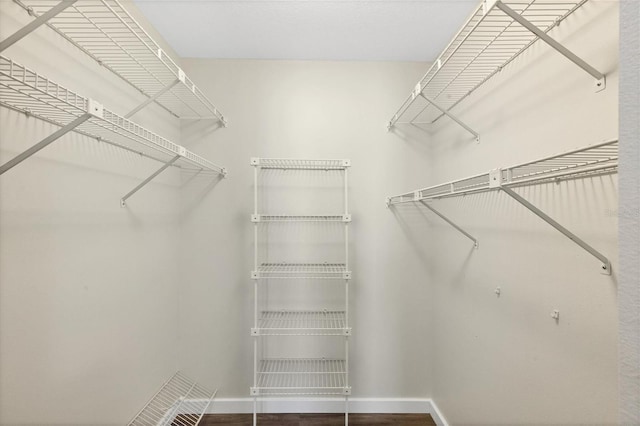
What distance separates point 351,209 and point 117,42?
58.9 inches

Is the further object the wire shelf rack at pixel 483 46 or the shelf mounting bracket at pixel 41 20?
the wire shelf rack at pixel 483 46

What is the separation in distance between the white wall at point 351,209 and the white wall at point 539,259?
1.22 ft

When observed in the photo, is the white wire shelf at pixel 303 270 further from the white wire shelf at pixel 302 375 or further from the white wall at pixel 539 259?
the white wall at pixel 539 259

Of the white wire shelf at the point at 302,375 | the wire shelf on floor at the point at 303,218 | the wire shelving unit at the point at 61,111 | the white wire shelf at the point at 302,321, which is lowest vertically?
the white wire shelf at the point at 302,375

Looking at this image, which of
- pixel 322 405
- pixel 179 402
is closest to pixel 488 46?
pixel 322 405

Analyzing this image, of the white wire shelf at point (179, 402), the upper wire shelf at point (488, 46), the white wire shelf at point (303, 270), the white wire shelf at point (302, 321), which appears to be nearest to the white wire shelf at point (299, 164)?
the upper wire shelf at point (488, 46)

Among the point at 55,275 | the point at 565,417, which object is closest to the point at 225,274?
the point at 55,275

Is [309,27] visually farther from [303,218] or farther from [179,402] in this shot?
[179,402]

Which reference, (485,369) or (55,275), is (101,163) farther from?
(485,369)

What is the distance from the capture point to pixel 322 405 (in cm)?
180

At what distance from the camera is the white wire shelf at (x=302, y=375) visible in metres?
1.78

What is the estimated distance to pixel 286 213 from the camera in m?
1.86

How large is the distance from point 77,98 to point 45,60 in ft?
1.85

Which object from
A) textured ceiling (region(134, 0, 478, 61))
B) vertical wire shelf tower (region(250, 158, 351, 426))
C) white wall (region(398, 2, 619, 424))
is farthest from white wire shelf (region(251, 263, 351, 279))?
textured ceiling (region(134, 0, 478, 61))
